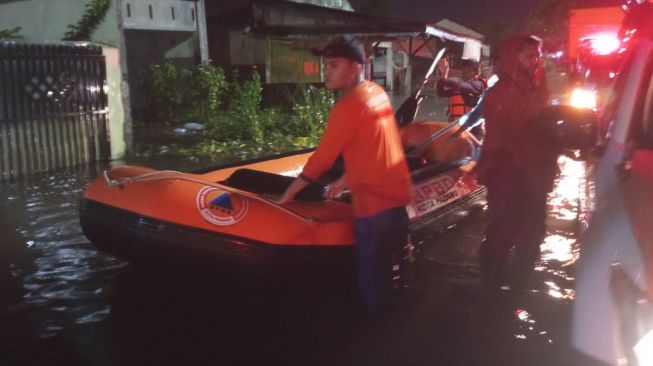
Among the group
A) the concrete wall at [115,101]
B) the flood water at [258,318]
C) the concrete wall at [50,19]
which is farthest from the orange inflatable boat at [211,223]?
the concrete wall at [50,19]

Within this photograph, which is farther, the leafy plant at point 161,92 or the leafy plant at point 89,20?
the leafy plant at point 161,92

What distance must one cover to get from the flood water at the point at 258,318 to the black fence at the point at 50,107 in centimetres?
318

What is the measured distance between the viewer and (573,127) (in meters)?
3.04

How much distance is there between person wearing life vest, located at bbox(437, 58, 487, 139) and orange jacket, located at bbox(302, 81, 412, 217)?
4228mm

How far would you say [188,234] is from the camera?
4074mm

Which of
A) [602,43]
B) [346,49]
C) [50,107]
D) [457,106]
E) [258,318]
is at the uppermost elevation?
[602,43]

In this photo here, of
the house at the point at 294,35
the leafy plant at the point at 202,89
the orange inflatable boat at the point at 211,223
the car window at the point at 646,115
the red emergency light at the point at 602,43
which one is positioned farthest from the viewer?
the leafy plant at the point at 202,89

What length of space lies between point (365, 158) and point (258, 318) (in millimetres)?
1398

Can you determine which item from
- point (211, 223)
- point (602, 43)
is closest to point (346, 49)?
point (211, 223)

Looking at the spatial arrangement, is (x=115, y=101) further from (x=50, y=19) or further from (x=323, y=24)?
(x=323, y=24)

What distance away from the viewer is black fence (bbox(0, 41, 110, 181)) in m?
8.05

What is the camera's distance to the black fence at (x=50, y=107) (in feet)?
26.4

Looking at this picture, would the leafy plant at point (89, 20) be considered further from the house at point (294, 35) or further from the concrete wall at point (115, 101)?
the house at point (294, 35)

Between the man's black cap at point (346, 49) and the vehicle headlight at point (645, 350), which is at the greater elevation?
the man's black cap at point (346, 49)
